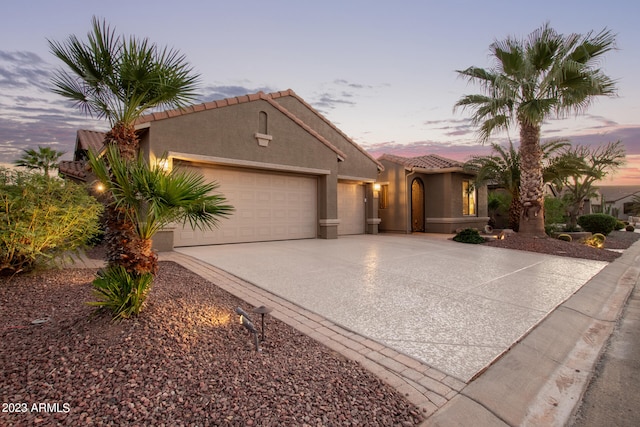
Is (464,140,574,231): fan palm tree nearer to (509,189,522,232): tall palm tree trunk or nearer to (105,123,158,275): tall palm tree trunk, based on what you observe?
(509,189,522,232): tall palm tree trunk

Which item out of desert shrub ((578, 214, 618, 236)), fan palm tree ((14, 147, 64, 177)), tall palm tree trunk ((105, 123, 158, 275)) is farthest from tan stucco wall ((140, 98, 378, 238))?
desert shrub ((578, 214, 618, 236))

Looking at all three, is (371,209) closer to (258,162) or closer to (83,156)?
(258,162)

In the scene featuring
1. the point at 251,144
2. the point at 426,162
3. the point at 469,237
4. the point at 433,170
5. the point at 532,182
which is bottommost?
the point at 469,237

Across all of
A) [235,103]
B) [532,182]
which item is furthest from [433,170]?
[235,103]

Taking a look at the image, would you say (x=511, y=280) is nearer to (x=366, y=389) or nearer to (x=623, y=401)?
(x=623, y=401)

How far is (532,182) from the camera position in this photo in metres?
12.3

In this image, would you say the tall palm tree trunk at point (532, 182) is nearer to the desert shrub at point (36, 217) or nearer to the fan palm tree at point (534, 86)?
the fan palm tree at point (534, 86)

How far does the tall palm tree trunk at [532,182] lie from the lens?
12141 millimetres

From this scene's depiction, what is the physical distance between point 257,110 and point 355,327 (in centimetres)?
921

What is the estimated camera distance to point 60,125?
56.0 feet

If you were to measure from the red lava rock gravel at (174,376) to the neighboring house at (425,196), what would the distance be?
46.5ft

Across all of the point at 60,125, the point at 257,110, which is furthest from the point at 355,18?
the point at 60,125

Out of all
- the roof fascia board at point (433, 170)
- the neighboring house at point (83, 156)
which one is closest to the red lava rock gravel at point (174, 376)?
the neighboring house at point (83, 156)

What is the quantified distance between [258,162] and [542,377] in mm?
9732
